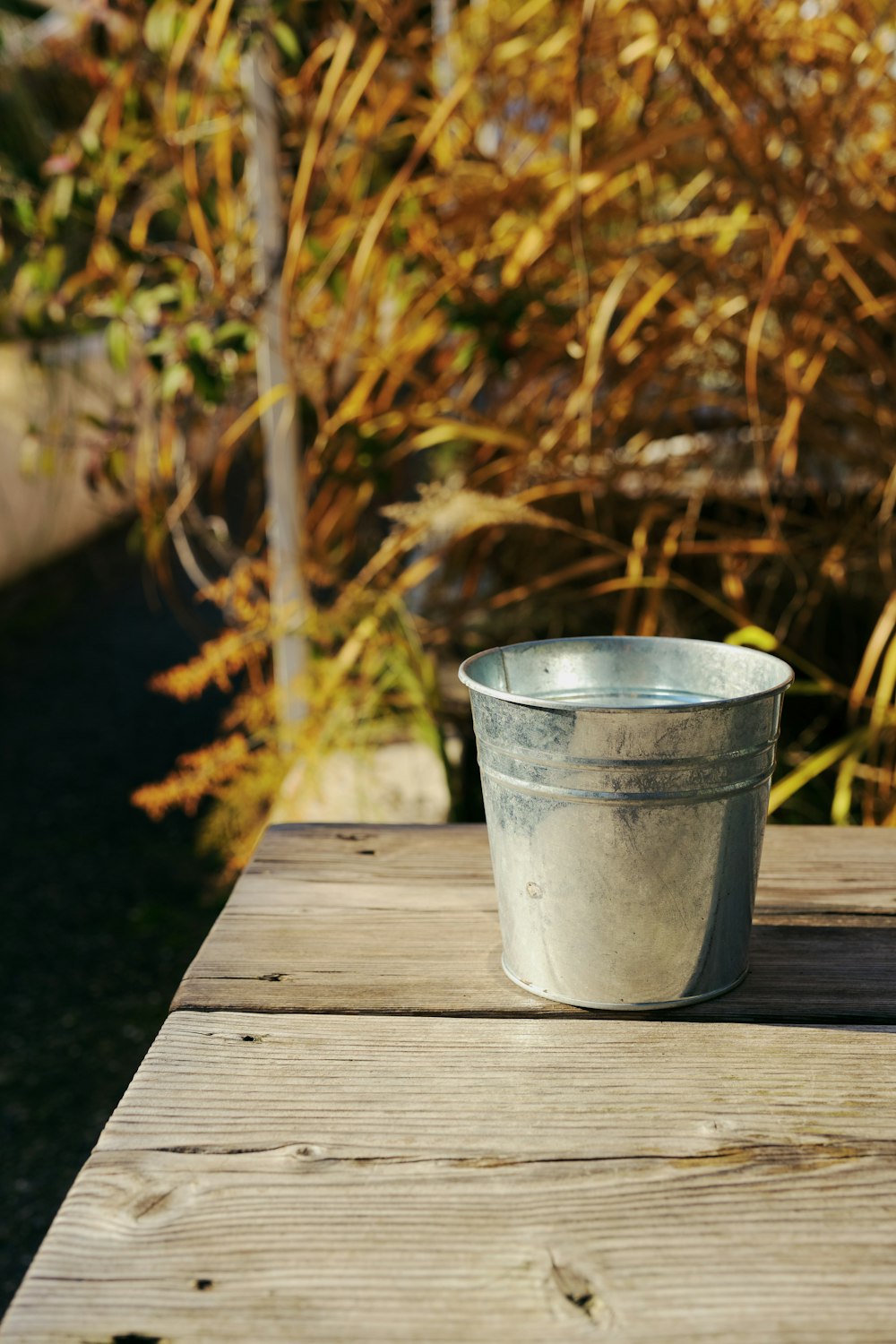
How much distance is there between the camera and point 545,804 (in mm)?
691

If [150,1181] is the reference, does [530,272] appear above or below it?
above

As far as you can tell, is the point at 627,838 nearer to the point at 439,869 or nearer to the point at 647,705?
the point at 647,705

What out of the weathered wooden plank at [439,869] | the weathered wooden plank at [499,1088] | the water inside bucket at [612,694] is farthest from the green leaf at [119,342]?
the weathered wooden plank at [499,1088]

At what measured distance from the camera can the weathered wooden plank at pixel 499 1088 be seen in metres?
0.58

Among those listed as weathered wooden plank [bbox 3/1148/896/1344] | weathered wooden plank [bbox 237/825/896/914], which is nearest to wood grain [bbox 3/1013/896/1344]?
weathered wooden plank [bbox 3/1148/896/1344]

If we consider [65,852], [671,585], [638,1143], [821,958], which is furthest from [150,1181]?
[65,852]

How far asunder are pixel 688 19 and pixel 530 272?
23.7 inches

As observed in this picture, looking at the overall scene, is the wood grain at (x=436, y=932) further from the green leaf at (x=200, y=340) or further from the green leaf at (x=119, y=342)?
the green leaf at (x=119, y=342)

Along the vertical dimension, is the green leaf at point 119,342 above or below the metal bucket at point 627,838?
above

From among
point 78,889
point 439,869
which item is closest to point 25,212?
point 78,889

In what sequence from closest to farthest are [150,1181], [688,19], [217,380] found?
[150,1181], [688,19], [217,380]

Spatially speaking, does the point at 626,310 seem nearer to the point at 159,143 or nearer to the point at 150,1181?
the point at 159,143

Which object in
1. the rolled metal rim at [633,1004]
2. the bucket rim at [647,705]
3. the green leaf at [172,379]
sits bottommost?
the rolled metal rim at [633,1004]

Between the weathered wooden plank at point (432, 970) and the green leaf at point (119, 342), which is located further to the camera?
the green leaf at point (119, 342)
